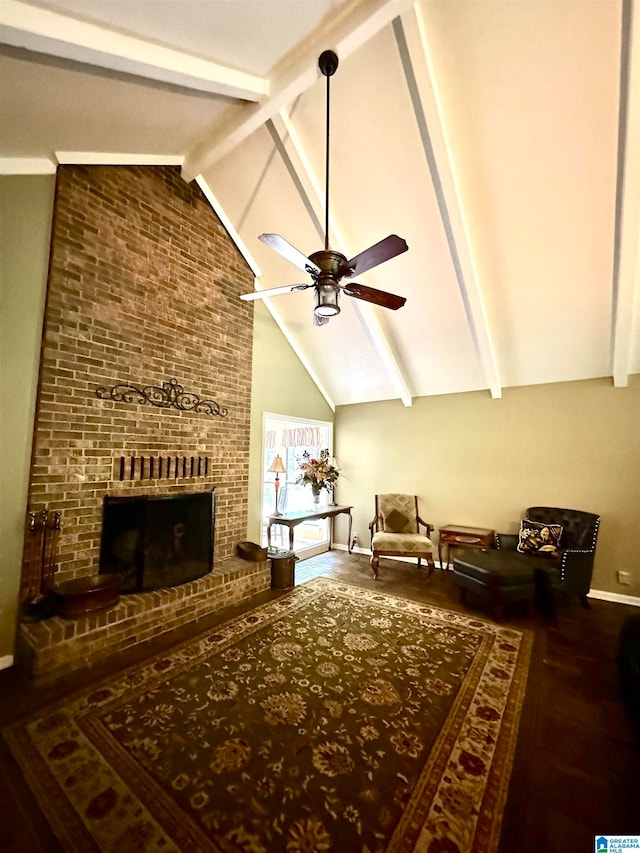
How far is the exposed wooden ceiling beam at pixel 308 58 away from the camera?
2.06m

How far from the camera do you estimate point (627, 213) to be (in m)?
2.70

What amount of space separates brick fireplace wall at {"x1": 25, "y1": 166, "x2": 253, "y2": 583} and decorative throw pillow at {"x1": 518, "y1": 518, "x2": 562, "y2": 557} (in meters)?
3.30

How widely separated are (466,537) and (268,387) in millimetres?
3249

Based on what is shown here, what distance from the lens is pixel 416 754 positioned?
177 cm

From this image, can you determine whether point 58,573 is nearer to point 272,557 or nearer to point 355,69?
point 272,557

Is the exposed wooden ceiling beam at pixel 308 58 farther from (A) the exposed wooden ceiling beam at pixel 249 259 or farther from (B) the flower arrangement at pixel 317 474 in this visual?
(B) the flower arrangement at pixel 317 474

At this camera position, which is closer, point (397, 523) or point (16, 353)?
point (16, 353)

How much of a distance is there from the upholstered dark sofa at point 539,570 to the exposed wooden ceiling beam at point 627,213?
70.0 inches

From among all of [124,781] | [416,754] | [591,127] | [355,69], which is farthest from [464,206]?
[124,781]

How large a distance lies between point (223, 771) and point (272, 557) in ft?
7.63

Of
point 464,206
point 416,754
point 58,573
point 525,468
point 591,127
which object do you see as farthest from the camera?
point 525,468

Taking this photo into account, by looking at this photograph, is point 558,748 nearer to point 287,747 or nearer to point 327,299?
point 287,747

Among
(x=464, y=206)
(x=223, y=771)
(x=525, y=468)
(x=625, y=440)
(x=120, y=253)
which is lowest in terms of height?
(x=223, y=771)

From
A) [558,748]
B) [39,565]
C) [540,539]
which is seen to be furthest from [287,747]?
[540,539]
